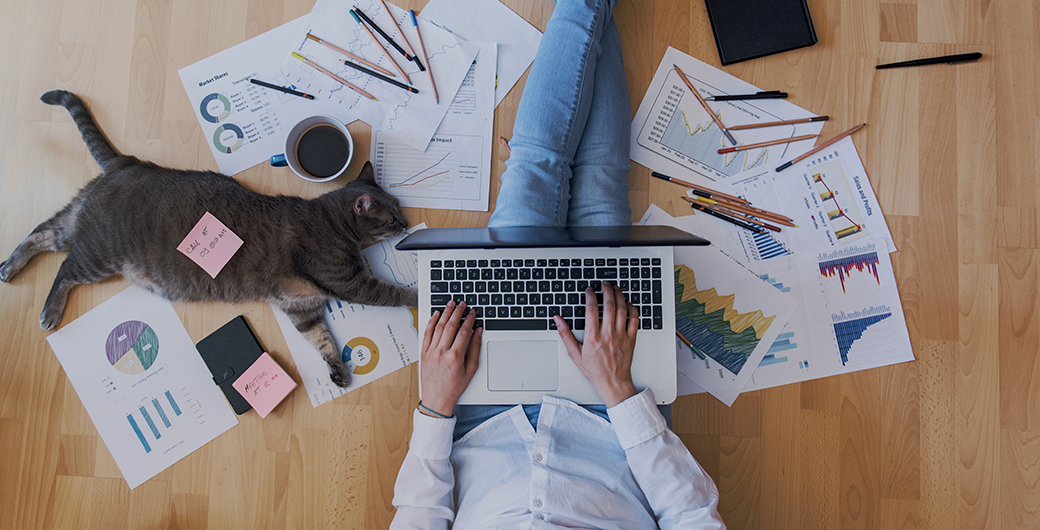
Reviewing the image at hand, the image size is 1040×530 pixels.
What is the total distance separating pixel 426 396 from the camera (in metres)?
0.94

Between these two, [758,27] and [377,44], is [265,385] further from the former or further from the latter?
[758,27]

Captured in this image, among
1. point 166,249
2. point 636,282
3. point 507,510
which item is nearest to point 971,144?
point 636,282

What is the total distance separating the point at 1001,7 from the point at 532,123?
109 cm

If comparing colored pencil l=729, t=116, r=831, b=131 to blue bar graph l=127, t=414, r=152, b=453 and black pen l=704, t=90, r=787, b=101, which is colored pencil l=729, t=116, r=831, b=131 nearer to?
black pen l=704, t=90, r=787, b=101

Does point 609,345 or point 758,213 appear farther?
point 758,213

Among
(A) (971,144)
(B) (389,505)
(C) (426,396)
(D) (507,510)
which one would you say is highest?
(A) (971,144)

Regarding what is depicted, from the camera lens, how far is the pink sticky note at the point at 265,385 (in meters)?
1.12

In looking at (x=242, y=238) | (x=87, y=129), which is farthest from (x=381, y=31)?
(x=87, y=129)

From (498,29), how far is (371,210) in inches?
19.9

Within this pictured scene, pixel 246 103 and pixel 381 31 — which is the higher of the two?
pixel 381 31

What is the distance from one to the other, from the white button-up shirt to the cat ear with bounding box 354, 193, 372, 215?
441mm

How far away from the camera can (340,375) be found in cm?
112

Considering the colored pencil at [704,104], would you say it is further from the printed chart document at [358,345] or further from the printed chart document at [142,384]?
the printed chart document at [142,384]

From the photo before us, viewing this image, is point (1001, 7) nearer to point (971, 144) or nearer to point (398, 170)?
point (971, 144)
